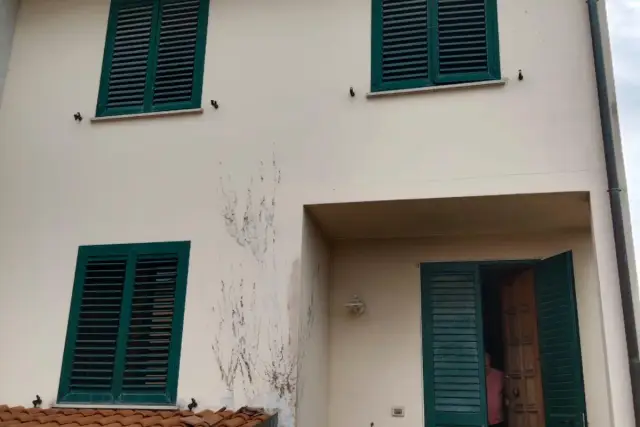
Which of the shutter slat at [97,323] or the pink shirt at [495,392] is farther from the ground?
the shutter slat at [97,323]

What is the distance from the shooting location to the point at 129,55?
784 cm

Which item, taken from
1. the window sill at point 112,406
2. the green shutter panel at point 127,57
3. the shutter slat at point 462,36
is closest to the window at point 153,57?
the green shutter panel at point 127,57

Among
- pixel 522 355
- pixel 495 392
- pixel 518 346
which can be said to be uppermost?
pixel 518 346

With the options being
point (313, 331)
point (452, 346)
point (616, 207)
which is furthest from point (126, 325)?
point (616, 207)

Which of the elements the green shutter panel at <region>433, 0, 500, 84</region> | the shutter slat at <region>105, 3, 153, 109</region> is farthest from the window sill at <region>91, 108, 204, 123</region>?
the green shutter panel at <region>433, 0, 500, 84</region>

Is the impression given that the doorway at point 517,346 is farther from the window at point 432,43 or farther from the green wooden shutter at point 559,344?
the window at point 432,43

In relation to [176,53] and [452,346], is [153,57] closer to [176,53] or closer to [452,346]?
[176,53]

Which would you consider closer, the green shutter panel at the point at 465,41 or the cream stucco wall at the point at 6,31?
the green shutter panel at the point at 465,41

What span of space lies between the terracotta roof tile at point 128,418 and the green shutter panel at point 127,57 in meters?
3.29

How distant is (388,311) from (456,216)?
4.43 feet

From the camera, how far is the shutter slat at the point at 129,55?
25.2 ft

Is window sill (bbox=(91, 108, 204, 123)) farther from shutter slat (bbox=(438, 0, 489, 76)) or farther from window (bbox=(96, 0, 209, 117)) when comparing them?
shutter slat (bbox=(438, 0, 489, 76))

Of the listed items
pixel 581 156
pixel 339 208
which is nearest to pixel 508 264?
pixel 581 156

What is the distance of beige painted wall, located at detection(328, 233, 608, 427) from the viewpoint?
7.09 metres
